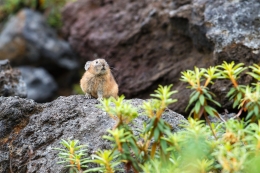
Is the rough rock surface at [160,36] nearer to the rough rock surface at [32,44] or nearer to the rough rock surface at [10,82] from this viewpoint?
the rough rock surface at [32,44]

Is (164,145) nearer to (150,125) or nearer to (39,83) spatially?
(150,125)

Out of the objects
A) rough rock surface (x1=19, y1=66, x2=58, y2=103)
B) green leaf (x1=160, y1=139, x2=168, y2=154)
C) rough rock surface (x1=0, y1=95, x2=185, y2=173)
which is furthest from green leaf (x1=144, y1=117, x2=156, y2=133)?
rough rock surface (x1=19, y1=66, x2=58, y2=103)

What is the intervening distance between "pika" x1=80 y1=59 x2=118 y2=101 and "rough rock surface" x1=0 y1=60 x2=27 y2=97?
0.88 m

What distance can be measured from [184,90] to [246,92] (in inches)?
143

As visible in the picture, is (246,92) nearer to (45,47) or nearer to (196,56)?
(196,56)

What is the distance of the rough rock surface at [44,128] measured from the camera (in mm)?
4465

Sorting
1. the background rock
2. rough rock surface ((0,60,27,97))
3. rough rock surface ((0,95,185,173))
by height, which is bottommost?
rough rock surface ((0,95,185,173))

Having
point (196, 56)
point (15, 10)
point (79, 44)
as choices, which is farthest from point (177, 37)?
point (15, 10)

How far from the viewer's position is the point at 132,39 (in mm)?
8625

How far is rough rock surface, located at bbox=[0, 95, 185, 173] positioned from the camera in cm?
446

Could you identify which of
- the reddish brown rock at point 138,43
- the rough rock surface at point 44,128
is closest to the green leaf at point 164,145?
the rough rock surface at point 44,128

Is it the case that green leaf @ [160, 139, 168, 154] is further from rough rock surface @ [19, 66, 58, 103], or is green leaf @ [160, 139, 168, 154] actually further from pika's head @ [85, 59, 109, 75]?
rough rock surface @ [19, 66, 58, 103]

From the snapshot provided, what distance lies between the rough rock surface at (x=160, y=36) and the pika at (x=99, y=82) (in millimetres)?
993

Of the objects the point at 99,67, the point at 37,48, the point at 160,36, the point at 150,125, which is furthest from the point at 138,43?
the point at 150,125
